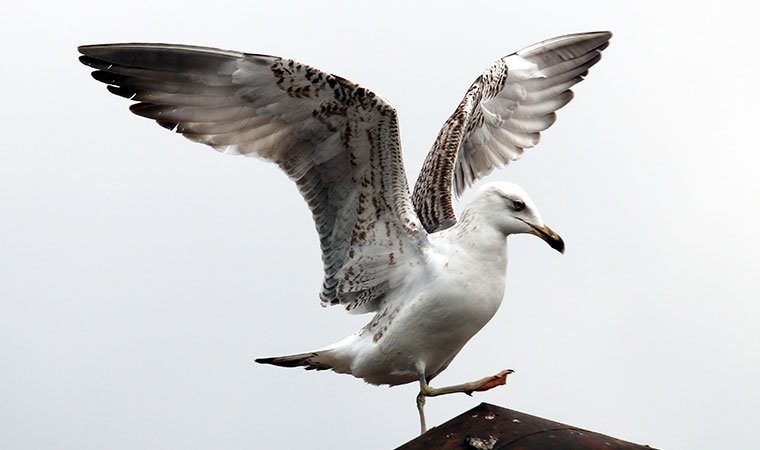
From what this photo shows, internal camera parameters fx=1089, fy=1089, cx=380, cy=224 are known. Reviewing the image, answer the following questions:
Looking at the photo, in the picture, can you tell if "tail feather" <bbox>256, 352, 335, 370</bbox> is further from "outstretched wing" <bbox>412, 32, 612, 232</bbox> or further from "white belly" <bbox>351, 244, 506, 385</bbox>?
"outstretched wing" <bbox>412, 32, 612, 232</bbox>

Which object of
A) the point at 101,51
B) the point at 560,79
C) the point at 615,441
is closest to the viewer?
the point at 615,441

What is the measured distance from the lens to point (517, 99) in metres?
12.6

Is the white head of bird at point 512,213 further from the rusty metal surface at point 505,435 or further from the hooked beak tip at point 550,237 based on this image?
the rusty metal surface at point 505,435

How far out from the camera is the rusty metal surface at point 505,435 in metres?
6.44

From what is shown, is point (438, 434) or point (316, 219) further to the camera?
point (316, 219)

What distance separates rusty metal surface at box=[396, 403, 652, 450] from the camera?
644 centimetres

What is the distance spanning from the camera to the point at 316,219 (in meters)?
9.23

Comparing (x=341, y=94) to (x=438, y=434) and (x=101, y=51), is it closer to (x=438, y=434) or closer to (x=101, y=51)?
(x=101, y=51)

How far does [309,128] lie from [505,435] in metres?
3.38

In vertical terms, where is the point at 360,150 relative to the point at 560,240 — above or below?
above

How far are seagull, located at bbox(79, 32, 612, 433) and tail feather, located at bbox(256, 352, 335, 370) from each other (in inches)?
0.5

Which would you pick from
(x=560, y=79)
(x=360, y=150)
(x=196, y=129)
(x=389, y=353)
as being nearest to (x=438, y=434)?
(x=389, y=353)

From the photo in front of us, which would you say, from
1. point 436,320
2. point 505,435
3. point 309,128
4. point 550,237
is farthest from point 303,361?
point 505,435

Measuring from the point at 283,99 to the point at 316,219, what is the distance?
1098mm
